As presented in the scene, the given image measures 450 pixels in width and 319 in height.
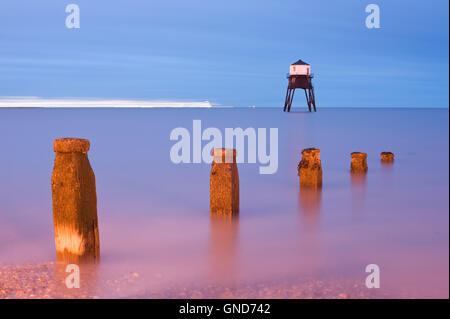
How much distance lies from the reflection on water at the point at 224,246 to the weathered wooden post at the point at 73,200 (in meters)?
1.33

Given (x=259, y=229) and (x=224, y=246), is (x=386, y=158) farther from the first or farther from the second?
(x=224, y=246)

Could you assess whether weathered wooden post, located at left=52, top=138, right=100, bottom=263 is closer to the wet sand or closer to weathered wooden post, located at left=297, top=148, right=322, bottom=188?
the wet sand

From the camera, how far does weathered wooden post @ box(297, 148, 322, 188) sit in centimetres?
836

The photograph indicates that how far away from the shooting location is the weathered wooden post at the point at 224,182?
6172 millimetres

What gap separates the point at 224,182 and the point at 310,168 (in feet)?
9.81

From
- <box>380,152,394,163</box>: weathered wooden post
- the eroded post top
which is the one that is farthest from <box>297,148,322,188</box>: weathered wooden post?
<box>380,152,394,163</box>: weathered wooden post

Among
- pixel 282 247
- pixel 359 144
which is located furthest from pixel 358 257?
pixel 359 144

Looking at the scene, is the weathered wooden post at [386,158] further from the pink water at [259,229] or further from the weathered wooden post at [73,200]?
the weathered wooden post at [73,200]

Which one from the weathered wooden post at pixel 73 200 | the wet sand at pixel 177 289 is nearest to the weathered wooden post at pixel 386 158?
the wet sand at pixel 177 289

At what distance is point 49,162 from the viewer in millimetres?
15523

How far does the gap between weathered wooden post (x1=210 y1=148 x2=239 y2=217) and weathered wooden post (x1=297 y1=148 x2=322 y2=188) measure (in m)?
2.21
